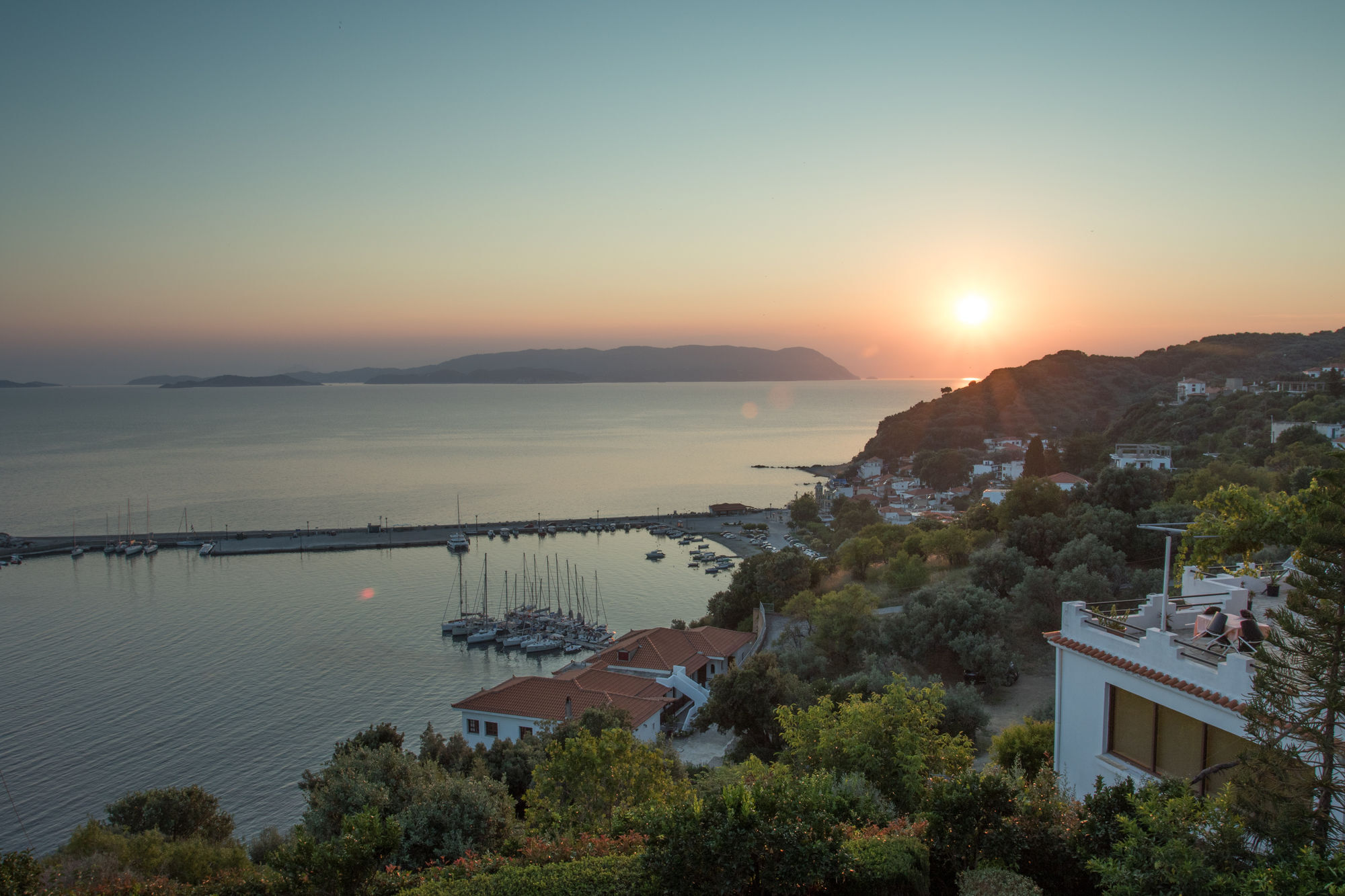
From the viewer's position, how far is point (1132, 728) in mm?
7289

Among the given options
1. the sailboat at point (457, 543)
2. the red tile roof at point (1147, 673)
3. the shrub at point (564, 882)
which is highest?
the red tile roof at point (1147, 673)

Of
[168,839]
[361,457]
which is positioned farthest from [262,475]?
[168,839]

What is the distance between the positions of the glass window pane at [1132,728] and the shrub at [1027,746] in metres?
1.53

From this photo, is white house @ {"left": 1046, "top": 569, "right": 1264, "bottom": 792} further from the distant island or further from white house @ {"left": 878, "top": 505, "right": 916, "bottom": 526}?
the distant island

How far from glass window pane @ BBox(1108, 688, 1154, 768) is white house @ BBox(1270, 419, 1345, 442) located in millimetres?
35050

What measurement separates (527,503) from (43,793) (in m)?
52.4

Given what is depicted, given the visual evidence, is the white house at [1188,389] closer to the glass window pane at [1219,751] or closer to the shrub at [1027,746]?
the shrub at [1027,746]

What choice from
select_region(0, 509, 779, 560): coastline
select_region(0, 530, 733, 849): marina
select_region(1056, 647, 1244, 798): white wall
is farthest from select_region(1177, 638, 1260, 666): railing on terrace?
select_region(0, 509, 779, 560): coastline

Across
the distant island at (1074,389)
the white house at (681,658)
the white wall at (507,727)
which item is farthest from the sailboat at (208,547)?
the distant island at (1074,389)

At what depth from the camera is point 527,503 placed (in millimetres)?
74000

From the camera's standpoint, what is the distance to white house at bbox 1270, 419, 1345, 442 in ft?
115

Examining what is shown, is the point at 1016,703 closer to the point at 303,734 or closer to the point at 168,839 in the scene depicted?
the point at 168,839

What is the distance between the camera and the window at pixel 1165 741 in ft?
20.8

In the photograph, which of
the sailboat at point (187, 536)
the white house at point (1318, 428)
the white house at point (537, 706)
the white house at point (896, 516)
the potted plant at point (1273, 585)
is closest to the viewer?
the potted plant at point (1273, 585)
